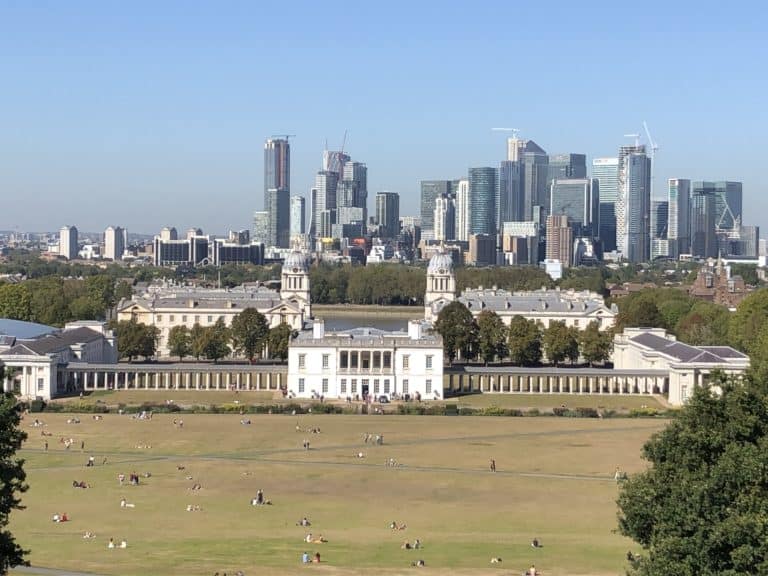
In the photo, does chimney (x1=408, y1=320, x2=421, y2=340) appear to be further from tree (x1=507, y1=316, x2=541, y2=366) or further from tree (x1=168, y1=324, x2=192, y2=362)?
tree (x1=168, y1=324, x2=192, y2=362)

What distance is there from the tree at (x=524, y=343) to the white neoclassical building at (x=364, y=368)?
15.5 m

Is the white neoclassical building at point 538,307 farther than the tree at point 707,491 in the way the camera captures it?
Yes

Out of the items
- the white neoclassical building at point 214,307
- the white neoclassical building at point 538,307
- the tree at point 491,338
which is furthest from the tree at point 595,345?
the white neoclassical building at point 214,307

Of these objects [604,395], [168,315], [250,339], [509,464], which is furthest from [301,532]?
[168,315]

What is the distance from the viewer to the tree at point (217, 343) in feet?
328

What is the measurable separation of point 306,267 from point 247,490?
7611 centimetres

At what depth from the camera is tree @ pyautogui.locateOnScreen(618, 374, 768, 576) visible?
30.1 meters

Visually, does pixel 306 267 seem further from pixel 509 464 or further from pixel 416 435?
pixel 509 464

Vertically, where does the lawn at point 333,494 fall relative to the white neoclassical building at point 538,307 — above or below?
below

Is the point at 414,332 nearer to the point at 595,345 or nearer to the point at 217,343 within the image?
the point at 217,343

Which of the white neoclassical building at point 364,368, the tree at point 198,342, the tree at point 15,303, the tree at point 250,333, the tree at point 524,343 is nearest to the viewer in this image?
the white neoclassical building at point 364,368

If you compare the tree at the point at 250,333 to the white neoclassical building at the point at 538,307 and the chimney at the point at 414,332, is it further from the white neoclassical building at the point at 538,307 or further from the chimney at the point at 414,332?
the white neoclassical building at the point at 538,307

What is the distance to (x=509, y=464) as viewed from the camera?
58.4 m

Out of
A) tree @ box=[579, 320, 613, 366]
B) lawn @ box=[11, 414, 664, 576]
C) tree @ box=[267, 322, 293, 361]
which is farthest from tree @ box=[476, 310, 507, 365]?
lawn @ box=[11, 414, 664, 576]
